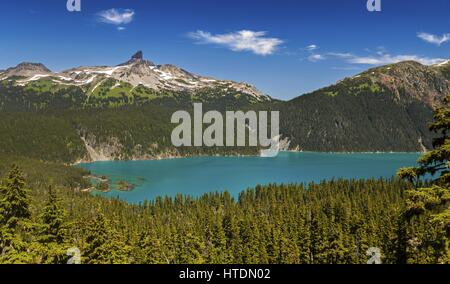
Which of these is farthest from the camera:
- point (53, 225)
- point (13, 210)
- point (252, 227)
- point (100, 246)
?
point (252, 227)

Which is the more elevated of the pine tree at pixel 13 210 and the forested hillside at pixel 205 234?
the pine tree at pixel 13 210

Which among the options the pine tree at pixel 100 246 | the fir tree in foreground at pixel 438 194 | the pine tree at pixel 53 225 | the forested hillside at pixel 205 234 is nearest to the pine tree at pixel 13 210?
the forested hillside at pixel 205 234

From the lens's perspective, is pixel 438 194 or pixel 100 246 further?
pixel 100 246

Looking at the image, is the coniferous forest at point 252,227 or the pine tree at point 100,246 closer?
the coniferous forest at point 252,227

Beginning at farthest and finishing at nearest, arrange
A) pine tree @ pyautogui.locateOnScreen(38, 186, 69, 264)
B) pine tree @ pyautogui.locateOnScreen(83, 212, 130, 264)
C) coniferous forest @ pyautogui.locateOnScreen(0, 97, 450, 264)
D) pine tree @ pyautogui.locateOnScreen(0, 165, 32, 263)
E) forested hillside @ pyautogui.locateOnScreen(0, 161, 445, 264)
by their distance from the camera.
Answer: pine tree @ pyautogui.locateOnScreen(83, 212, 130, 264)
pine tree @ pyautogui.locateOnScreen(38, 186, 69, 264)
forested hillside @ pyautogui.locateOnScreen(0, 161, 445, 264)
pine tree @ pyautogui.locateOnScreen(0, 165, 32, 263)
coniferous forest @ pyautogui.locateOnScreen(0, 97, 450, 264)

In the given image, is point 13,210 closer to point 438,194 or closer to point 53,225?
point 53,225

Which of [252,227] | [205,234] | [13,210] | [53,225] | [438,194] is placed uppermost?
[438,194]

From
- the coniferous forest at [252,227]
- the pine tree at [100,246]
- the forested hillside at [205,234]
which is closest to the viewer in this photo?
the coniferous forest at [252,227]

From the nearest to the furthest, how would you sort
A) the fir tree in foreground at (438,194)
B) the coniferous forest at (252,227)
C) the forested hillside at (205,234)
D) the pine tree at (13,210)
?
the fir tree in foreground at (438,194) → the coniferous forest at (252,227) → the pine tree at (13,210) → the forested hillside at (205,234)

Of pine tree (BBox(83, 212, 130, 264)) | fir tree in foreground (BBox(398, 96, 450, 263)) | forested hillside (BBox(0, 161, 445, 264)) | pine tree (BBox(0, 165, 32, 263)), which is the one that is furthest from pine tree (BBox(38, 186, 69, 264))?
fir tree in foreground (BBox(398, 96, 450, 263))

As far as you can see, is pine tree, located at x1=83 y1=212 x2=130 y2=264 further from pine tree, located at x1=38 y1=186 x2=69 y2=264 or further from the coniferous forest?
pine tree, located at x1=38 y1=186 x2=69 y2=264

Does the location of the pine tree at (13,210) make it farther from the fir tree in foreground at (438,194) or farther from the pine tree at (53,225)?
the fir tree in foreground at (438,194)

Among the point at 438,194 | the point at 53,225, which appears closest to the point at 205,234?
the point at 53,225
